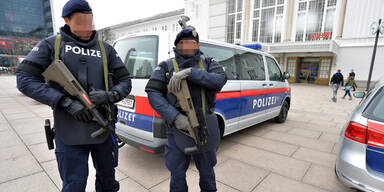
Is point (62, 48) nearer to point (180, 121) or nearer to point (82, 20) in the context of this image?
point (82, 20)

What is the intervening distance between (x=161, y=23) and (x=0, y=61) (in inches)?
1328

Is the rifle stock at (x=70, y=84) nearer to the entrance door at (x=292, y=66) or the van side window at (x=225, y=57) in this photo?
the van side window at (x=225, y=57)

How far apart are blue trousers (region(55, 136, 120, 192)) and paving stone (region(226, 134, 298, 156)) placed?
9.17ft

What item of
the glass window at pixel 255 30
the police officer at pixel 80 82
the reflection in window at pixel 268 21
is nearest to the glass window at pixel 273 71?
the police officer at pixel 80 82

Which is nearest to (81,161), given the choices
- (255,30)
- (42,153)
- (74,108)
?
(74,108)

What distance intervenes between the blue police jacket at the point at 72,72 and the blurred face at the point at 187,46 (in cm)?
65

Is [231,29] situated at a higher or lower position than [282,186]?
higher

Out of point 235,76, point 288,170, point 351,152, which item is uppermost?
point 235,76

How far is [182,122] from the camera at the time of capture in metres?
1.54

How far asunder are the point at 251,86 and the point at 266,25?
20784 mm

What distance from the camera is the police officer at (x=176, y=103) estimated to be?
1581 mm

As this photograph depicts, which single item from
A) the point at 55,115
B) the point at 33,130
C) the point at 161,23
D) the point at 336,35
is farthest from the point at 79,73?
the point at 161,23

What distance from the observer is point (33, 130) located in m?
4.32

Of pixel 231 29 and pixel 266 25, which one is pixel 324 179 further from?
pixel 231 29
